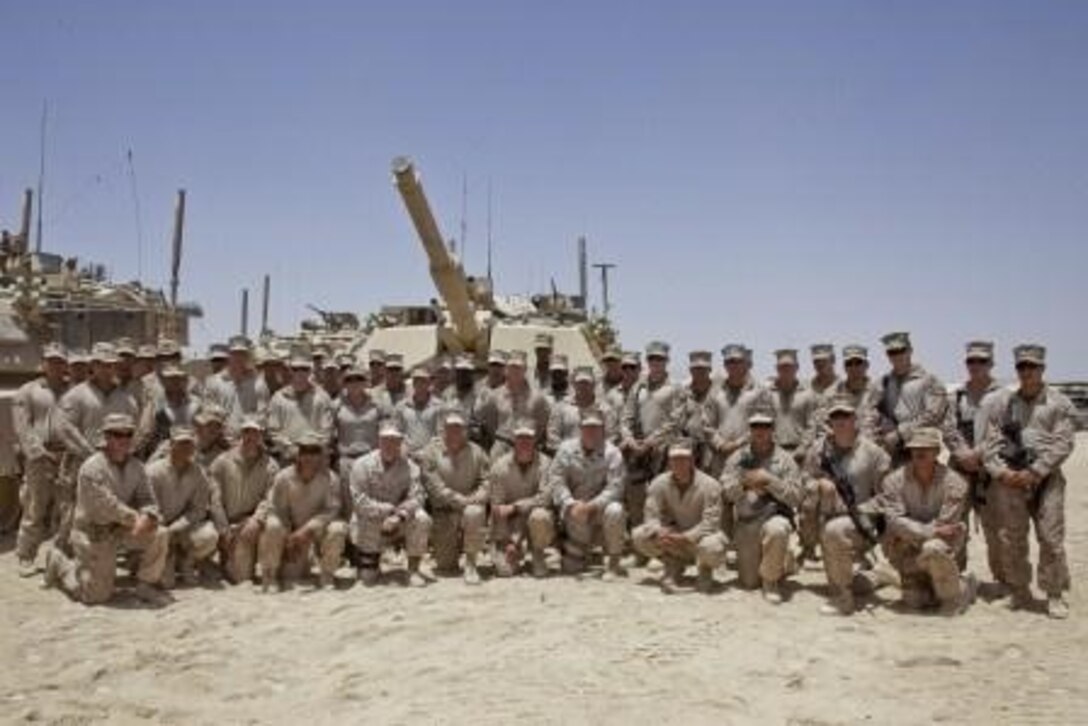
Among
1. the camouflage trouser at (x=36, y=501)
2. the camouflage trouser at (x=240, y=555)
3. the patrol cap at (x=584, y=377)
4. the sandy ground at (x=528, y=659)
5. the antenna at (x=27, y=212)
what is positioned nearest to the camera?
the sandy ground at (x=528, y=659)

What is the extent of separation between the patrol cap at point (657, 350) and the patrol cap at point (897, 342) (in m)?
2.00

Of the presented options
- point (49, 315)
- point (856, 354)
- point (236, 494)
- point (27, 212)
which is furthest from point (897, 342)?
point (27, 212)

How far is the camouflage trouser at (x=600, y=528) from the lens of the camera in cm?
866

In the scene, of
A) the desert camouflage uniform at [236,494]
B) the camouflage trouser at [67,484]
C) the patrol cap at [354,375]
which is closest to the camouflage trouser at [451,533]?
the desert camouflage uniform at [236,494]

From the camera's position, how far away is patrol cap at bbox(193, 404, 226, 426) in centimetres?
922

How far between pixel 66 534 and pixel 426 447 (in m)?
3.02

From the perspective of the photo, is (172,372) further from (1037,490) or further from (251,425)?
(1037,490)

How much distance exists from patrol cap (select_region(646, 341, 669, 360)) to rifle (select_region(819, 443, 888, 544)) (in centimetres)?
201

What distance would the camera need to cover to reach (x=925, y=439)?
767 cm

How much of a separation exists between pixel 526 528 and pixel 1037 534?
12.8 feet

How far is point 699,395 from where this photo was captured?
32.3 feet

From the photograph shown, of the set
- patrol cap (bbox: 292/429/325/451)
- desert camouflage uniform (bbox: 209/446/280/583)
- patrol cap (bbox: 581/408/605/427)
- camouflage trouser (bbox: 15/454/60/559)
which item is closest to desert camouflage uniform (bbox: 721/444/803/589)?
patrol cap (bbox: 581/408/605/427)

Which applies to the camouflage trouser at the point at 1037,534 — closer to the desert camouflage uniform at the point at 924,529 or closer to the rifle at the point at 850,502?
the desert camouflage uniform at the point at 924,529

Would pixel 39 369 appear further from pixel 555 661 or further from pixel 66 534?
pixel 555 661
